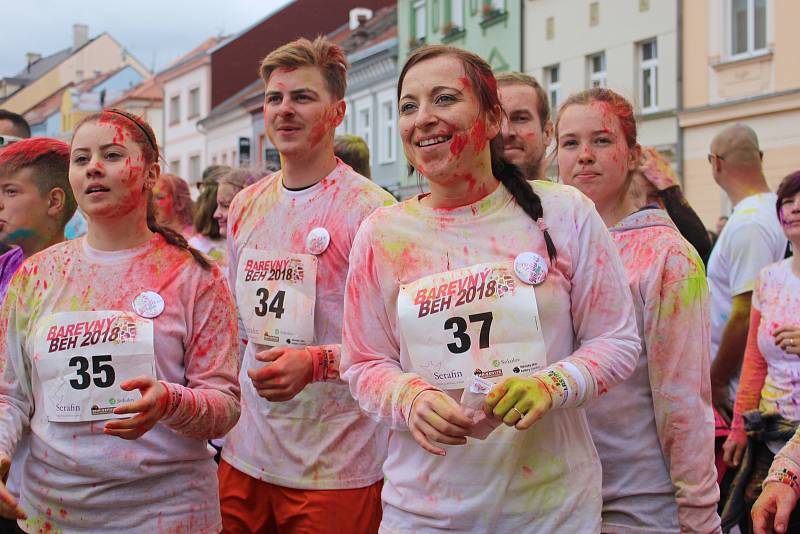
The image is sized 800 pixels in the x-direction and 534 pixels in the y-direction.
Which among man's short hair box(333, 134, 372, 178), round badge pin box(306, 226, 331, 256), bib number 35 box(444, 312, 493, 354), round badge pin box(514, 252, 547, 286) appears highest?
man's short hair box(333, 134, 372, 178)

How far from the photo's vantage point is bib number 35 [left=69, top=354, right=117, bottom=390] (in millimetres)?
2977

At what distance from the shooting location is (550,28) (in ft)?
77.3

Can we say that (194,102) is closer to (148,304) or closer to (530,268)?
(148,304)

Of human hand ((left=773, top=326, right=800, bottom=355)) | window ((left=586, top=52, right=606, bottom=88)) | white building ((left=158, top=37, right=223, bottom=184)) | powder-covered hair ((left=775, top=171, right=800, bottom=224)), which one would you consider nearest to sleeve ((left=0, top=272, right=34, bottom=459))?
human hand ((left=773, top=326, right=800, bottom=355))

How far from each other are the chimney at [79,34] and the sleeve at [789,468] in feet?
217

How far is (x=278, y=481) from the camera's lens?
11.6 feet

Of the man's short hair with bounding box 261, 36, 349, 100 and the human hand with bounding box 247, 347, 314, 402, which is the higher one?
the man's short hair with bounding box 261, 36, 349, 100

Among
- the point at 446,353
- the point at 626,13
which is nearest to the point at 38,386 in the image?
the point at 446,353

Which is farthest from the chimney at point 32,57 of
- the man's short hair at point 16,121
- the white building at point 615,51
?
the man's short hair at point 16,121

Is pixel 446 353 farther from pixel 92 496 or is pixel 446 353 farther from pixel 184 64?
pixel 184 64

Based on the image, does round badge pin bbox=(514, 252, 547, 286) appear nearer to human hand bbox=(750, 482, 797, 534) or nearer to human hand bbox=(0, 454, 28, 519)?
human hand bbox=(750, 482, 797, 534)

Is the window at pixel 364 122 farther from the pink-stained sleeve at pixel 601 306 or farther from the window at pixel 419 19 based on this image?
the pink-stained sleeve at pixel 601 306

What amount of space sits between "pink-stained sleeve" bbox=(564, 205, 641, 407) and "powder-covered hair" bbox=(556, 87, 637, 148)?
867 millimetres

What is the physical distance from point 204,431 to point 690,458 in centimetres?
142
